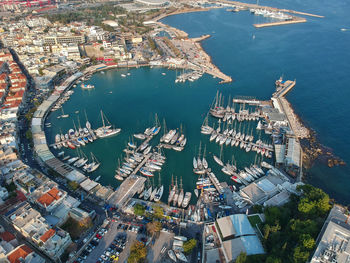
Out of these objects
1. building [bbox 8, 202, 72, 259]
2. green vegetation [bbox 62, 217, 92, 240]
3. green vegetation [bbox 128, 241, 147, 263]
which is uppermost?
building [bbox 8, 202, 72, 259]

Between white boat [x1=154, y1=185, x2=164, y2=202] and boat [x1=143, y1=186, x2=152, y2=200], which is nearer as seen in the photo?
white boat [x1=154, y1=185, x2=164, y2=202]

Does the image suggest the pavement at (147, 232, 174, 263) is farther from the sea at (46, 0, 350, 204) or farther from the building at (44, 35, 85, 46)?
the building at (44, 35, 85, 46)

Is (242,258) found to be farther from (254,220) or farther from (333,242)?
(333,242)

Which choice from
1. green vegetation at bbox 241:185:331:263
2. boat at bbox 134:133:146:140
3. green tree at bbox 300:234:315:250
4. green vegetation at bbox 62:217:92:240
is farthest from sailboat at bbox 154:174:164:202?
green tree at bbox 300:234:315:250

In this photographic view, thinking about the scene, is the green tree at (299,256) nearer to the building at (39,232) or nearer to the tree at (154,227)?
the tree at (154,227)

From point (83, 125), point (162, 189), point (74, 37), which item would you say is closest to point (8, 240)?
point (162, 189)

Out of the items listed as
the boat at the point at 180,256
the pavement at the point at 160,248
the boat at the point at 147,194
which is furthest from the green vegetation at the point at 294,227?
the boat at the point at 147,194

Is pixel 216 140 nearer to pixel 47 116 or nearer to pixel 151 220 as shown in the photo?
pixel 151 220
